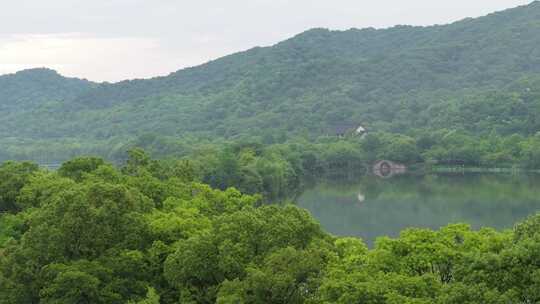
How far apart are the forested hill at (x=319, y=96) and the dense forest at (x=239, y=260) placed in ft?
254

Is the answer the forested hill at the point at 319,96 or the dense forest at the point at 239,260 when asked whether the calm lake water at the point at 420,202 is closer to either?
the dense forest at the point at 239,260

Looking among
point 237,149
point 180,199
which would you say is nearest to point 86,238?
point 180,199

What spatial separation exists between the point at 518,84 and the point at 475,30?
6828 centimetres

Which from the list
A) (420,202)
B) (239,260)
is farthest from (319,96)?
(239,260)

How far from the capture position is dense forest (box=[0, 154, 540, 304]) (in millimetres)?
13758

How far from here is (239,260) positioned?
17266 mm

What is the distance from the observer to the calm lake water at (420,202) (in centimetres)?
4206

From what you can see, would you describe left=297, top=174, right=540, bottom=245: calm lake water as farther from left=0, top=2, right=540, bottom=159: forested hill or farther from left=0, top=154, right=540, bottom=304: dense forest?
left=0, top=2, right=540, bottom=159: forested hill

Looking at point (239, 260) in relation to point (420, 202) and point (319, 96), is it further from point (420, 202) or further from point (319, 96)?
point (319, 96)

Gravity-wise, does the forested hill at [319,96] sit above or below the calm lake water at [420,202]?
above

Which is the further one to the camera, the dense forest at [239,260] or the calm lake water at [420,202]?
the calm lake water at [420,202]

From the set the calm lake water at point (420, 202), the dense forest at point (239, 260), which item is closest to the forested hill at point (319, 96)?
the calm lake water at point (420, 202)

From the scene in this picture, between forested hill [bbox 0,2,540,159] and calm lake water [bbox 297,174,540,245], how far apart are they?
92.0ft

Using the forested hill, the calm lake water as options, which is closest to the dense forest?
the calm lake water
